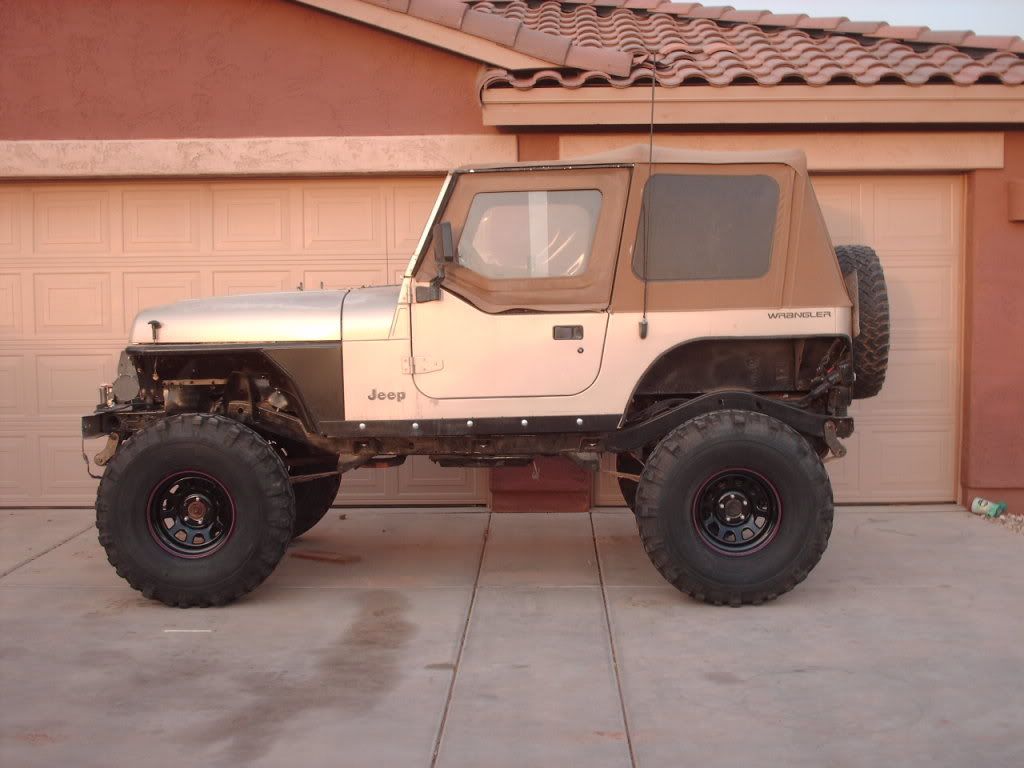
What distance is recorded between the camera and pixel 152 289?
9.52 meters

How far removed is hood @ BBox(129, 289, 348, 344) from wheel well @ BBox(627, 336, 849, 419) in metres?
1.78

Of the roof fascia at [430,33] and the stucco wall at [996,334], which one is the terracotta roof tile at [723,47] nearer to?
the roof fascia at [430,33]

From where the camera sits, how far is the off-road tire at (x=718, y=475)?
6.40 metres

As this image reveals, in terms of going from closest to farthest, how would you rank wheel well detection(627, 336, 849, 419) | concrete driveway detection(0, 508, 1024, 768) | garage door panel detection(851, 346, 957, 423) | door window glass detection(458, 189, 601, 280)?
A: 1. concrete driveway detection(0, 508, 1024, 768)
2. door window glass detection(458, 189, 601, 280)
3. wheel well detection(627, 336, 849, 419)
4. garage door panel detection(851, 346, 957, 423)

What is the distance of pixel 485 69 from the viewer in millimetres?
9125

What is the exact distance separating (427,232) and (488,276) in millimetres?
419

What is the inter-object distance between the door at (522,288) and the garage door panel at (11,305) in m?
4.54

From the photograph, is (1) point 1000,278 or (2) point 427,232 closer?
(2) point 427,232

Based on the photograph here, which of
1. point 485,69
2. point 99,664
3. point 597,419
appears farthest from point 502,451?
point 485,69

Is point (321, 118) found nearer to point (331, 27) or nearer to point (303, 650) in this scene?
point (331, 27)

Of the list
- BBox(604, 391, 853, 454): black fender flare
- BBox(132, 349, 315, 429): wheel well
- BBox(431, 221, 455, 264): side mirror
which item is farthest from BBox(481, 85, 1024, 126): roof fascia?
BBox(132, 349, 315, 429): wheel well

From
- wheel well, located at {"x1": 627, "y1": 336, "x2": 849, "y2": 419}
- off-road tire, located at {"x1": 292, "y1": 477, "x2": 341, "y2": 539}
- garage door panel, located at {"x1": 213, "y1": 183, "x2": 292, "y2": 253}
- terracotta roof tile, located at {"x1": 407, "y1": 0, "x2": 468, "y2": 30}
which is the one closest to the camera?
wheel well, located at {"x1": 627, "y1": 336, "x2": 849, "y2": 419}

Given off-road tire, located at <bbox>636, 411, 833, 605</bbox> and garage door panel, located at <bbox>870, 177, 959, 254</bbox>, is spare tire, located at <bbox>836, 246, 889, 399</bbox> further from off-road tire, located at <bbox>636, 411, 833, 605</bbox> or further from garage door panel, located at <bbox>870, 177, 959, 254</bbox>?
garage door panel, located at <bbox>870, 177, 959, 254</bbox>

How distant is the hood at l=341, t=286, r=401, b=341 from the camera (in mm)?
6559
